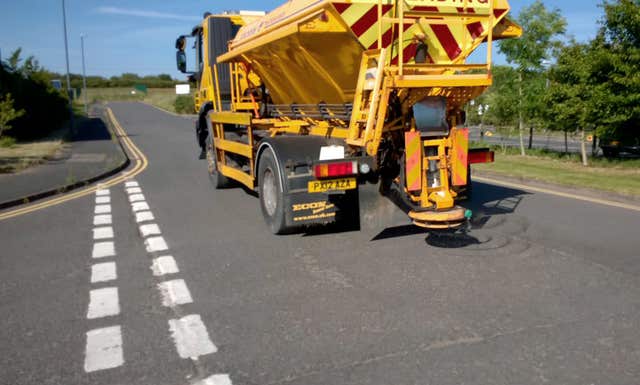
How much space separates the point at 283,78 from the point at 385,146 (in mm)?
2434

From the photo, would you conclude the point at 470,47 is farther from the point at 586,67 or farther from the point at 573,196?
the point at 586,67

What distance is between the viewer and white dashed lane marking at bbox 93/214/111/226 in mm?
7778

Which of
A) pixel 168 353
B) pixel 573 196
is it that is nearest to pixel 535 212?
pixel 573 196

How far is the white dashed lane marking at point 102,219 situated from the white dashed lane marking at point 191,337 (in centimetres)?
411

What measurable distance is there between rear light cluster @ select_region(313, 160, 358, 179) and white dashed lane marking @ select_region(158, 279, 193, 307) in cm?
183

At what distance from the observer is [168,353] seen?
3.62 m

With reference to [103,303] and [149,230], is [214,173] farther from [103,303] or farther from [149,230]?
[103,303]

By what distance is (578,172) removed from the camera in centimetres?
1190

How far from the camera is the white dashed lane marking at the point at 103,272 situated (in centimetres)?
524

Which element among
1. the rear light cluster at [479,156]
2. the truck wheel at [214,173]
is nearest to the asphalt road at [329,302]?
the rear light cluster at [479,156]

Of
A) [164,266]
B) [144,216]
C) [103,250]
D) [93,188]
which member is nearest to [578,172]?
[144,216]

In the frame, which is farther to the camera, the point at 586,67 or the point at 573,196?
the point at 586,67

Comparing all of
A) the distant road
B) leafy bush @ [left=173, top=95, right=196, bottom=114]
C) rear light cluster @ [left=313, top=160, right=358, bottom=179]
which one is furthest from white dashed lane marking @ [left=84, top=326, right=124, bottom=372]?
leafy bush @ [left=173, top=95, right=196, bottom=114]

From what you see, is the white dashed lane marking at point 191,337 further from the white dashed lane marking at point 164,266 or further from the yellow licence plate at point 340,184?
the yellow licence plate at point 340,184
